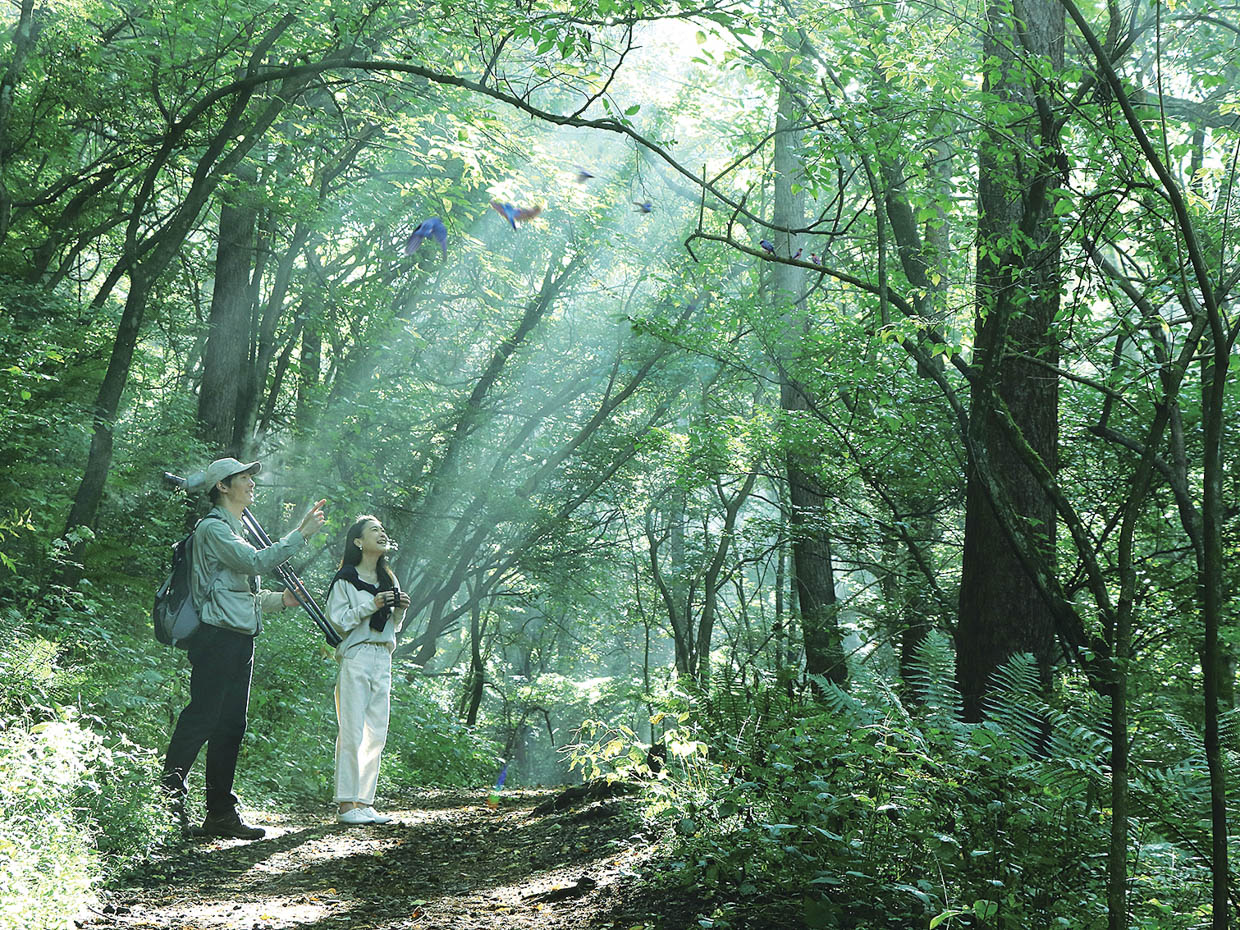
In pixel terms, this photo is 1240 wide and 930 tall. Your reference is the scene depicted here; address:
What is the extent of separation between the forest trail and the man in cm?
33

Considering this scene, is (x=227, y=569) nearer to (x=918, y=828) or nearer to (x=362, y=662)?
(x=362, y=662)

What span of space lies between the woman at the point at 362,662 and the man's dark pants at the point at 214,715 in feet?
2.92

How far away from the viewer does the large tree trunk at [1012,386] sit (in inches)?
219

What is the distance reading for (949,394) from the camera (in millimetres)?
5184

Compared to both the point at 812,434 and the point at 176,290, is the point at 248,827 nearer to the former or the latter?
the point at 812,434

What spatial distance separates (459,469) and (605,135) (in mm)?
8080

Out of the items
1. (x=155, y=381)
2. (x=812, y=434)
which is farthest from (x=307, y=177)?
(x=812, y=434)

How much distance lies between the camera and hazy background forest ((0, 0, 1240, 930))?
11.8ft

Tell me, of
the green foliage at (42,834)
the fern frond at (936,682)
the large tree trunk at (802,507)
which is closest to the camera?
the green foliage at (42,834)

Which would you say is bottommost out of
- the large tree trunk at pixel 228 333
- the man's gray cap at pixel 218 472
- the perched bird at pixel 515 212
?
the man's gray cap at pixel 218 472

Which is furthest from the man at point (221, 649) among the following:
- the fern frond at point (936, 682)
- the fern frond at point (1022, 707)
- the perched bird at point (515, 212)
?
the perched bird at point (515, 212)

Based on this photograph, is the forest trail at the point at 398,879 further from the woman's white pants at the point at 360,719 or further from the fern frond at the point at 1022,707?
the fern frond at the point at 1022,707

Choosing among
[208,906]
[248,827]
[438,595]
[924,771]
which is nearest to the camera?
[924,771]

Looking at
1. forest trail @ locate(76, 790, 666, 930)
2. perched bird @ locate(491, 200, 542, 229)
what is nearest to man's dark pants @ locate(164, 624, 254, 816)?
forest trail @ locate(76, 790, 666, 930)
